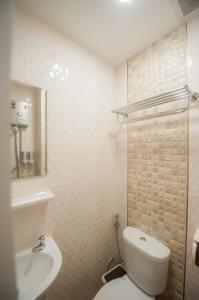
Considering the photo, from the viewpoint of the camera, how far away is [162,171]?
119 cm

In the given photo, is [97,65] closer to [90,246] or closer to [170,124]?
[170,124]

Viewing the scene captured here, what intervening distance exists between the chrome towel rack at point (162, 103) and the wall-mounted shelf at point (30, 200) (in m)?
0.98

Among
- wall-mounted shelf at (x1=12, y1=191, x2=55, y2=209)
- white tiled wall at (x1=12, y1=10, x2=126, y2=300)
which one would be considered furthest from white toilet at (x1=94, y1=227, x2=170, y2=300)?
→ wall-mounted shelf at (x1=12, y1=191, x2=55, y2=209)

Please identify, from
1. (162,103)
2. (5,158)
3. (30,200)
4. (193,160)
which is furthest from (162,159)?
(5,158)

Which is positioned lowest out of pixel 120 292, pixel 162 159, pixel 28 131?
pixel 120 292

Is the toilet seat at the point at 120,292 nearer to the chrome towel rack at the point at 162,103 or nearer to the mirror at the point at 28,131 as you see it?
the mirror at the point at 28,131

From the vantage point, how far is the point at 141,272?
1116 millimetres

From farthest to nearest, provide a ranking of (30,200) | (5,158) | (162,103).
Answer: (162,103), (30,200), (5,158)

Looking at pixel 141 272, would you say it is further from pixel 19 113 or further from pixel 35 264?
pixel 19 113

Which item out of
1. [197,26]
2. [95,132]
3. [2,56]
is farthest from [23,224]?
[197,26]

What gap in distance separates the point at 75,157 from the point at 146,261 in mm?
968

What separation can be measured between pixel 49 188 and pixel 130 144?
85 cm

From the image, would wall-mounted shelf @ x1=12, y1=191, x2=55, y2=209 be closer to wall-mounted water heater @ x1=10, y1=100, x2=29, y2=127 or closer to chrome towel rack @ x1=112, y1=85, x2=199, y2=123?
wall-mounted water heater @ x1=10, y1=100, x2=29, y2=127

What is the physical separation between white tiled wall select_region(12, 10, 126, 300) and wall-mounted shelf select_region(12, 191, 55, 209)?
0.14 feet
